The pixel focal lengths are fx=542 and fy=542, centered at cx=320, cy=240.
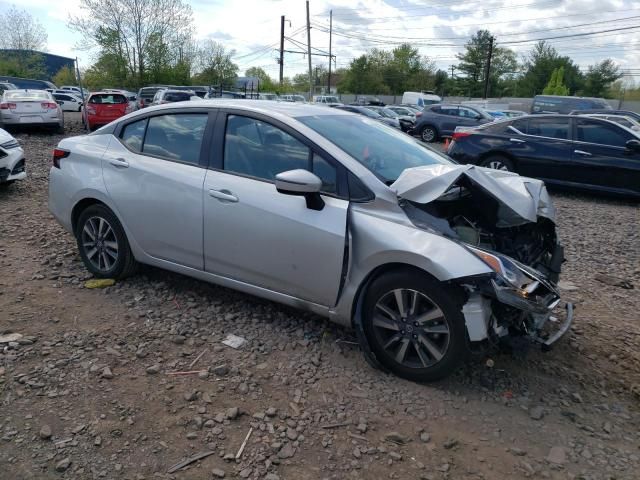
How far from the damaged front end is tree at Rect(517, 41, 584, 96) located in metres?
66.9

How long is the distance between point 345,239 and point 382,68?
257 feet

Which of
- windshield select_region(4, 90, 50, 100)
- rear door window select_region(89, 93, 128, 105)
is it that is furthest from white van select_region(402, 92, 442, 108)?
windshield select_region(4, 90, 50, 100)

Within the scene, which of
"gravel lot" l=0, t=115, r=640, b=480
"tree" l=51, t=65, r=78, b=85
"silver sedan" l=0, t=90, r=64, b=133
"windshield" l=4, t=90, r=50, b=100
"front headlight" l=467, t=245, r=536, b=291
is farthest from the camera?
"tree" l=51, t=65, r=78, b=85

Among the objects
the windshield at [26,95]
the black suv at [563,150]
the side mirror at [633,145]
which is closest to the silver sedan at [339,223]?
the black suv at [563,150]

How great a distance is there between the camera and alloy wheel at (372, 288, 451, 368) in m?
3.09

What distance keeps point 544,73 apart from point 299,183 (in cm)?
7243

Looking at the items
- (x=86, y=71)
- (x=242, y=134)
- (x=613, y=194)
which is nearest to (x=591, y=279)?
(x=242, y=134)

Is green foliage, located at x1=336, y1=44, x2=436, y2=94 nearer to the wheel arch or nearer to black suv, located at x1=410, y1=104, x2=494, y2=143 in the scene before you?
black suv, located at x1=410, y1=104, x2=494, y2=143

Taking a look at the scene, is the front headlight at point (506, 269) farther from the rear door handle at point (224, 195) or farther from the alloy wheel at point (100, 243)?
the alloy wheel at point (100, 243)

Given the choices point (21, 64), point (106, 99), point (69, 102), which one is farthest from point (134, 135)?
point (21, 64)

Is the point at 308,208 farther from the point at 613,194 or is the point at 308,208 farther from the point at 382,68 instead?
the point at 382,68

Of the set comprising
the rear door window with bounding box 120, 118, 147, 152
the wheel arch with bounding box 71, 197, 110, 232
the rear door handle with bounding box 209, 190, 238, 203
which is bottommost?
the wheel arch with bounding box 71, 197, 110, 232

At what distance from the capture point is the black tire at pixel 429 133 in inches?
867

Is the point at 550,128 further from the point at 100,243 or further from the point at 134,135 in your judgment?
the point at 100,243
